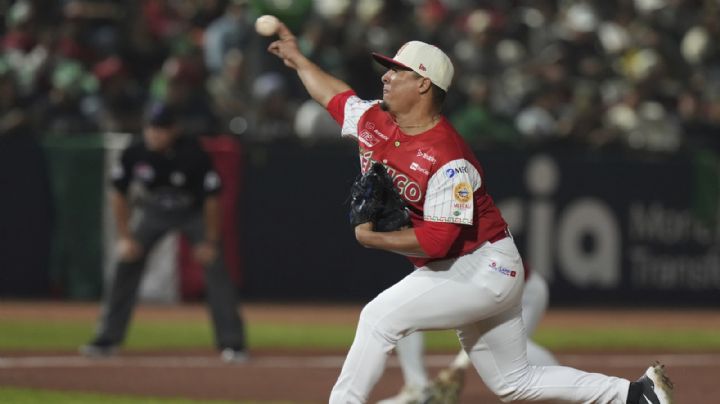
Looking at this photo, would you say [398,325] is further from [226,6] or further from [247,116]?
[226,6]

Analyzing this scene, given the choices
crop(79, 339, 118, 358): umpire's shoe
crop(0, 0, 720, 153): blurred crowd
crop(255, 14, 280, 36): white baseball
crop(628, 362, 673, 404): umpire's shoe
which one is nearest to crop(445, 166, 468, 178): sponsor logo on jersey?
crop(255, 14, 280, 36): white baseball

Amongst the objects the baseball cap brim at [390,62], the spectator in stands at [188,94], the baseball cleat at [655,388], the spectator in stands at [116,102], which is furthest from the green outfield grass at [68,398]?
the spectator in stands at [116,102]

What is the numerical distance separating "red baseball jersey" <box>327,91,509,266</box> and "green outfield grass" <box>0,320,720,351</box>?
6.45 metres

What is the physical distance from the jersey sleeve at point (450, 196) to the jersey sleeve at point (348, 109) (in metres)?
0.66

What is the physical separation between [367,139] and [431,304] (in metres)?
0.91

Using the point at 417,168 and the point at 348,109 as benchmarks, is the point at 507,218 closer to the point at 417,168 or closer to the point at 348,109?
the point at 348,109

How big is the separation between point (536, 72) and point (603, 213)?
2487mm

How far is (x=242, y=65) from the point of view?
16.1m

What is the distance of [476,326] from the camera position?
6754 mm

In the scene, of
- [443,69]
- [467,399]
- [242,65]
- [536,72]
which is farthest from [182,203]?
[536,72]

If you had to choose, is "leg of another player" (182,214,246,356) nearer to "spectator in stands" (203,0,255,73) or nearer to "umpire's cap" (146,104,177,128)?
"umpire's cap" (146,104,177,128)

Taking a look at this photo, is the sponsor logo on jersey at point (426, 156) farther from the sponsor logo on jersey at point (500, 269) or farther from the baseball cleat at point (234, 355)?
the baseball cleat at point (234, 355)

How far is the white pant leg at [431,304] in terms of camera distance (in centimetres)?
632

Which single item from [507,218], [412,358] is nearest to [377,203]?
[412,358]
